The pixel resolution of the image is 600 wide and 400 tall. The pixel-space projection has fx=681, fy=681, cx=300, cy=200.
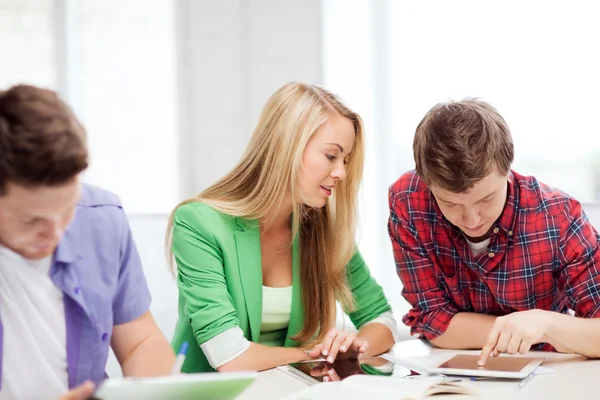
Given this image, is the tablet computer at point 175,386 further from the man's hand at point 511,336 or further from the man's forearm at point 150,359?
the man's hand at point 511,336

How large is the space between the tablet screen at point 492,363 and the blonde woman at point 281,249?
9.0 inches

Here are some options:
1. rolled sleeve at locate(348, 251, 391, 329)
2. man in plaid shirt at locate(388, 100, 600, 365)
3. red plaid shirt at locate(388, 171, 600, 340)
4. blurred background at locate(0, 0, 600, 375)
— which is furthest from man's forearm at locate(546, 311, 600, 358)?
blurred background at locate(0, 0, 600, 375)

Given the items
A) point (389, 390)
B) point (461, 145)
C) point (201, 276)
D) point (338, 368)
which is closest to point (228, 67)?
point (201, 276)

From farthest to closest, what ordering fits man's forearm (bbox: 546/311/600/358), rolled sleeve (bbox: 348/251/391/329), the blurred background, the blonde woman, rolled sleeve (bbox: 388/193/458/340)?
the blurred background, rolled sleeve (bbox: 348/251/391/329), rolled sleeve (bbox: 388/193/458/340), the blonde woman, man's forearm (bbox: 546/311/600/358)

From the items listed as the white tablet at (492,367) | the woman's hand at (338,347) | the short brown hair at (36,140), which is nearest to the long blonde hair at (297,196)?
the woman's hand at (338,347)

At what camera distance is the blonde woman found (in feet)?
5.71

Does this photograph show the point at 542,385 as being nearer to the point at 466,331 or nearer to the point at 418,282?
the point at 466,331

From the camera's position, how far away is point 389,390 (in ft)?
4.18

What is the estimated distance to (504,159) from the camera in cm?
172

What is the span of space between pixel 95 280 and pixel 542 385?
3.02 ft

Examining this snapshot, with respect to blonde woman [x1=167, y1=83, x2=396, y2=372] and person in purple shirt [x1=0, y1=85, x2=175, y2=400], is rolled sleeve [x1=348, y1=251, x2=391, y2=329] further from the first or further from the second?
person in purple shirt [x1=0, y1=85, x2=175, y2=400]

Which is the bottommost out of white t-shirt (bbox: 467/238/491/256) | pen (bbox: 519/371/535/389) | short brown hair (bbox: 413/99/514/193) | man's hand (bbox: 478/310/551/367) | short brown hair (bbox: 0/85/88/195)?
pen (bbox: 519/371/535/389)

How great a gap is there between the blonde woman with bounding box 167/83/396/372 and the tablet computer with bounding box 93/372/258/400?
0.71 meters

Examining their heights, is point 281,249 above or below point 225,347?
above
